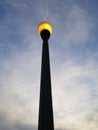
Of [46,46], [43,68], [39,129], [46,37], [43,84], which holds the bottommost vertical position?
[39,129]

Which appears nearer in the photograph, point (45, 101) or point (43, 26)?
point (45, 101)

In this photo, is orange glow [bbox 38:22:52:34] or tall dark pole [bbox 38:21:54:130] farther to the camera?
orange glow [bbox 38:22:52:34]

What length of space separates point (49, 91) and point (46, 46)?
7151 millimetres

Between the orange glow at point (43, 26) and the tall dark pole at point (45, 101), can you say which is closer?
the tall dark pole at point (45, 101)

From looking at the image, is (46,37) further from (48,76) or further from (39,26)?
(48,76)

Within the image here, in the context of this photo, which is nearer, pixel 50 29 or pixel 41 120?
pixel 41 120

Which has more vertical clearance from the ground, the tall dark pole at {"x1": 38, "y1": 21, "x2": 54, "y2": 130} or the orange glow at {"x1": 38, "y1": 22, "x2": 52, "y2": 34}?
the orange glow at {"x1": 38, "y1": 22, "x2": 52, "y2": 34}

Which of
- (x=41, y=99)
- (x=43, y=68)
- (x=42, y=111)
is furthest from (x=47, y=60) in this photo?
(x=42, y=111)

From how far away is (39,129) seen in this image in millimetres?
17656

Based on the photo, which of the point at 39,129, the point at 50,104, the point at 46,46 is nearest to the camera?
the point at 39,129

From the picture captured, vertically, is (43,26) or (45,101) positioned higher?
(43,26)

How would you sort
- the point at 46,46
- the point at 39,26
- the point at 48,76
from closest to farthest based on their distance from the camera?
the point at 48,76
the point at 46,46
the point at 39,26

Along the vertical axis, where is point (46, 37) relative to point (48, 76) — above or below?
above

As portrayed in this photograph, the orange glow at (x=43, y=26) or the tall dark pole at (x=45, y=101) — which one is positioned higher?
the orange glow at (x=43, y=26)
